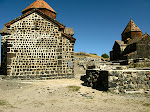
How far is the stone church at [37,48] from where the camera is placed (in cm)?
1219

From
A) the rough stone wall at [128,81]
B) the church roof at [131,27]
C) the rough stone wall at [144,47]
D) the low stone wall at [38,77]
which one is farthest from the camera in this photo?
the church roof at [131,27]

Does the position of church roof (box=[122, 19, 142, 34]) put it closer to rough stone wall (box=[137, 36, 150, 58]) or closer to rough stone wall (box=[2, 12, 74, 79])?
rough stone wall (box=[137, 36, 150, 58])

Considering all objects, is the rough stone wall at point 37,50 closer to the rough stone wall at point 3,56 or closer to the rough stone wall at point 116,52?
the rough stone wall at point 3,56

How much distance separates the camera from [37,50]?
12.5 m

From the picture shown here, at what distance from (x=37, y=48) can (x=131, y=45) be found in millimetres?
23718

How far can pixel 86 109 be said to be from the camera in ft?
14.9

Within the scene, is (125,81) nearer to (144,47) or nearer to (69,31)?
(69,31)

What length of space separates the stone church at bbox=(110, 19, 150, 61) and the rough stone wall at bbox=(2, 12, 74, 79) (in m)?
17.7

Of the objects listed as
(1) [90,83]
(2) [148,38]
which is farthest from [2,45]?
(2) [148,38]

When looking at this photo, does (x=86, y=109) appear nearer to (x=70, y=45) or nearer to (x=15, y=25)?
(x=70, y=45)

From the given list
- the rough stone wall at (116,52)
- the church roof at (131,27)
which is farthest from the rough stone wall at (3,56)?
the church roof at (131,27)

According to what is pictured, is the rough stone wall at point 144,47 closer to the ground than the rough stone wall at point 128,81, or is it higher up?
higher up

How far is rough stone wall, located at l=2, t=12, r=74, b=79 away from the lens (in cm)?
1219

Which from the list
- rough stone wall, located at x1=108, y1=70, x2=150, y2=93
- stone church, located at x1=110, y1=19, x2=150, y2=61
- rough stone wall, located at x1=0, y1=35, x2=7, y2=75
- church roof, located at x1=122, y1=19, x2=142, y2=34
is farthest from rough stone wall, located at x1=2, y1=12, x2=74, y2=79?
church roof, located at x1=122, y1=19, x2=142, y2=34
